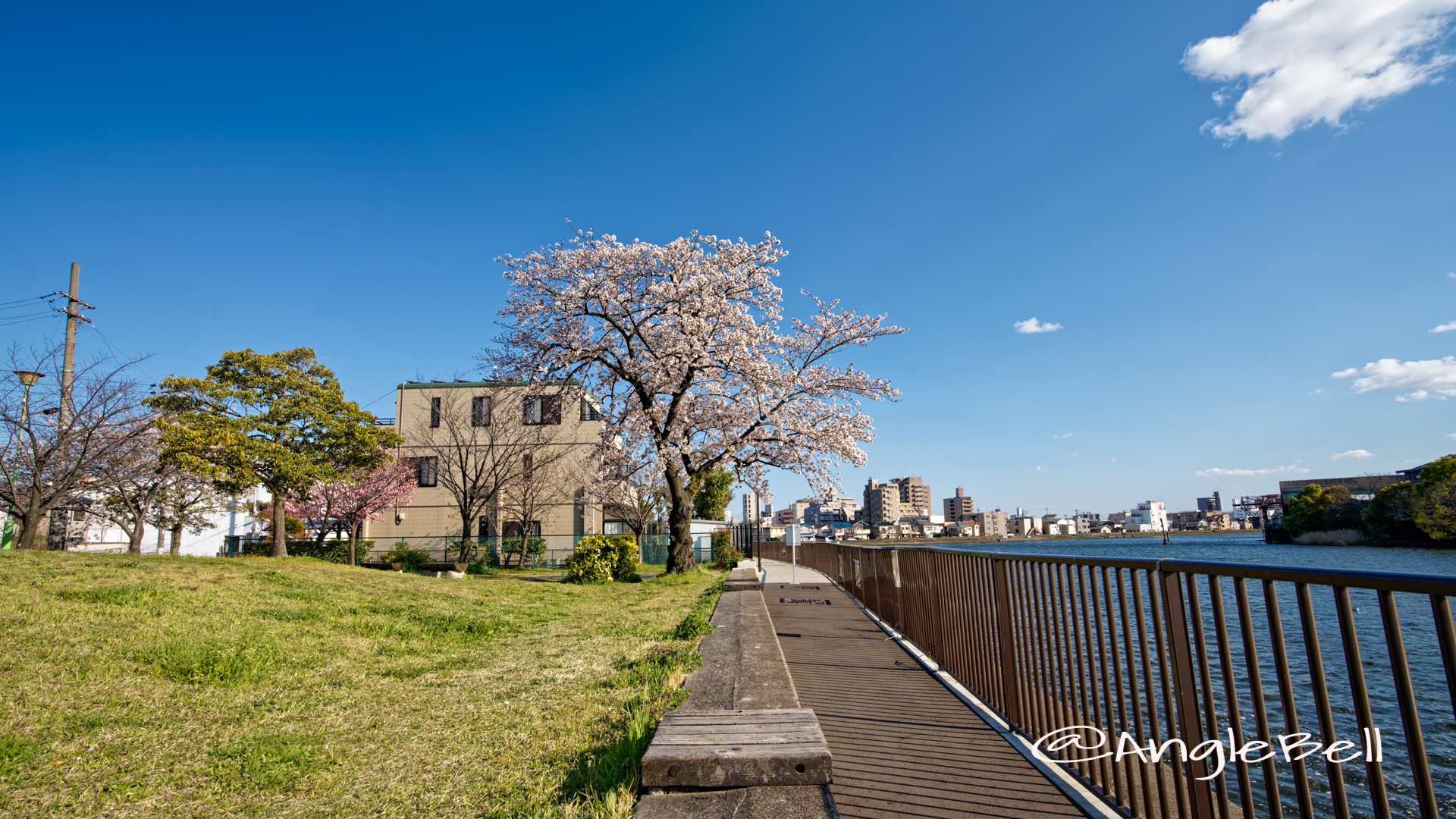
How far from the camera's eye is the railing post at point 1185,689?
2430mm

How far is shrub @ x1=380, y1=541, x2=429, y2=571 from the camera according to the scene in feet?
80.2

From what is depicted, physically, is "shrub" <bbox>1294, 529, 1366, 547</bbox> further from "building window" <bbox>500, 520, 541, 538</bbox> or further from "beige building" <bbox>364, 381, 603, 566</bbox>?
"building window" <bbox>500, 520, 541, 538</bbox>

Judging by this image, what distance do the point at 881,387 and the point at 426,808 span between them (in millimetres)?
18929

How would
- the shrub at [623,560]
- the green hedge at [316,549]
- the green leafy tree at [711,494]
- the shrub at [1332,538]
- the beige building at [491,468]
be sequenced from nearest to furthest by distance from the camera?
the shrub at [623,560]
the green hedge at [316,549]
the beige building at [491,468]
the green leafy tree at [711,494]
the shrub at [1332,538]

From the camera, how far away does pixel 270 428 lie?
62.4 feet

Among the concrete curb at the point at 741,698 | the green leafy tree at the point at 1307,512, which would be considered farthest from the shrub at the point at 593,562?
the green leafy tree at the point at 1307,512

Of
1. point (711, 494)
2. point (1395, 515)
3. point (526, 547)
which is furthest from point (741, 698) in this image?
point (1395, 515)

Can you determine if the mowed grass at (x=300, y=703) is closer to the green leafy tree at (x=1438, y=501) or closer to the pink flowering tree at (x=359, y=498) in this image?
the pink flowering tree at (x=359, y=498)

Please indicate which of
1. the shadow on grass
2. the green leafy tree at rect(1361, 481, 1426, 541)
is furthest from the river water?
the green leafy tree at rect(1361, 481, 1426, 541)

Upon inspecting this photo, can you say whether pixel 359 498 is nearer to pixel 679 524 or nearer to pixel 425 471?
pixel 425 471

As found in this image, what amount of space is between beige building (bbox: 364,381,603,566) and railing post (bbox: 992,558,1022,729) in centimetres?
2505

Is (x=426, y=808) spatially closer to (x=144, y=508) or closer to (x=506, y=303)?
(x=506, y=303)

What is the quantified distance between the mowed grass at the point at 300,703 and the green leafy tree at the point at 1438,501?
6881cm

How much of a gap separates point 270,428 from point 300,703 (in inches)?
686
